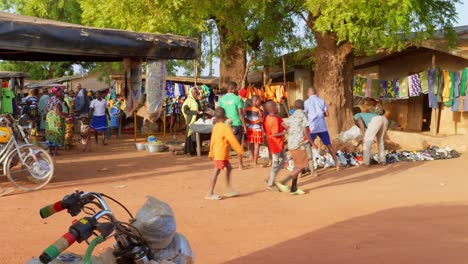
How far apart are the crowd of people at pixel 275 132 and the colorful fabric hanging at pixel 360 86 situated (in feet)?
19.6

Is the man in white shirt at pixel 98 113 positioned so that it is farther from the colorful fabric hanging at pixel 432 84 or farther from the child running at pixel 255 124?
the colorful fabric hanging at pixel 432 84

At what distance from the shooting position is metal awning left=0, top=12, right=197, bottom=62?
862 cm

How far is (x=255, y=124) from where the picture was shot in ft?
41.2

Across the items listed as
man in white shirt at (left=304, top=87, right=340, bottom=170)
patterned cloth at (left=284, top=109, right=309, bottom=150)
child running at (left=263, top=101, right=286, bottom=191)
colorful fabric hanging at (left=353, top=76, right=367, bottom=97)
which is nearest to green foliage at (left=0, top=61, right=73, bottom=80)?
colorful fabric hanging at (left=353, top=76, right=367, bottom=97)

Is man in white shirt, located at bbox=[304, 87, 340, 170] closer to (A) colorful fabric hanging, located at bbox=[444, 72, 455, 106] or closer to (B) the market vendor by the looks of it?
(B) the market vendor

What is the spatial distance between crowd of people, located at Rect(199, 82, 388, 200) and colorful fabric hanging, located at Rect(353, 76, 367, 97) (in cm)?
596

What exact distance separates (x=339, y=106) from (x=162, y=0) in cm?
542

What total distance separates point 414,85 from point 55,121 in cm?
1110

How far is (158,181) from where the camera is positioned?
10.5m

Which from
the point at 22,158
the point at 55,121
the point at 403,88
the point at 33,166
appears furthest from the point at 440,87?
the point at 22,158

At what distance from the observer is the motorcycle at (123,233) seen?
2.62m

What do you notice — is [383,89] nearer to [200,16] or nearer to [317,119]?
[200,16]

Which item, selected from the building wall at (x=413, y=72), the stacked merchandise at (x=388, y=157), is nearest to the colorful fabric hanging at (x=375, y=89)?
the building wall at (x=413, y=72)

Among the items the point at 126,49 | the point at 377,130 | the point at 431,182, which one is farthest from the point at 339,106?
the point at 126,49
